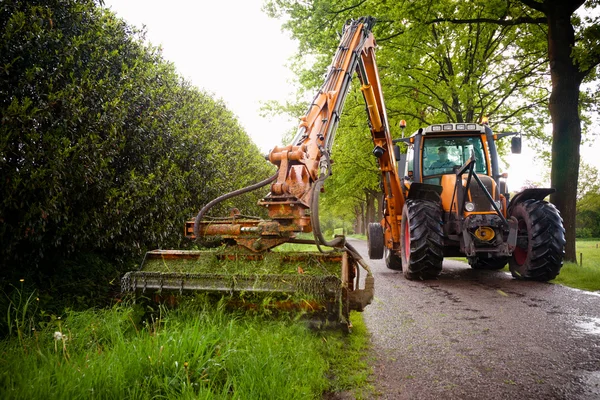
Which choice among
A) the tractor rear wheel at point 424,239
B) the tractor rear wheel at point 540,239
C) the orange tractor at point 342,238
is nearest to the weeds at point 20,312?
the orange tractor at point 342,238

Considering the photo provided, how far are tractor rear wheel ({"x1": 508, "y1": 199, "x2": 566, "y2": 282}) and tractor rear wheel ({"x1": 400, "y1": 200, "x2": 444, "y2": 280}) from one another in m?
1.44

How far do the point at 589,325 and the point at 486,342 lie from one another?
4.67ft

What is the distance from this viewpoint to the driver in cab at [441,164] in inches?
310

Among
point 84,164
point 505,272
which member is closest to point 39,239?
point 84,164

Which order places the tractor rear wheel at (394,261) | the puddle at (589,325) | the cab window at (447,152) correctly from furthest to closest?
the tractor rear wheel at (394,261), the cab window at (447,152), the puddle at (589,325)

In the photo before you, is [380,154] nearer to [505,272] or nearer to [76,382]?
[505,272]

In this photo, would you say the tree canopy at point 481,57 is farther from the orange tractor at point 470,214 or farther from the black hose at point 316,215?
the black hose at point 316,215

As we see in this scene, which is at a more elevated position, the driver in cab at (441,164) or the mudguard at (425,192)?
the driver in cab at (441,164)

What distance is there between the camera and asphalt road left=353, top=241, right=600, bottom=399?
2.82 m

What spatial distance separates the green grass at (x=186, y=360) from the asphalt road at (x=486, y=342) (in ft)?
1.49

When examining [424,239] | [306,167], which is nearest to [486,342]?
[306,167]

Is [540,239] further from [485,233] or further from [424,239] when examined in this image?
[424,239]

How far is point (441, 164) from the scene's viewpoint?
7.91 m

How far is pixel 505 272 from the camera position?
8.30 metres
